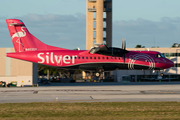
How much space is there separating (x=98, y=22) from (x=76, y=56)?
193 ft

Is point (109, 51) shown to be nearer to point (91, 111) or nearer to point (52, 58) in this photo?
point (52, 58)

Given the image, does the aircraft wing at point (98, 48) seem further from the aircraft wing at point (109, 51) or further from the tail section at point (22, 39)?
the tail section at point (22, 39)

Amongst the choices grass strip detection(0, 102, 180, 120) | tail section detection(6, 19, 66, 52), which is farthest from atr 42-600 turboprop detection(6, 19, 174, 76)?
grass strip detection(0, 102, 180, 120)

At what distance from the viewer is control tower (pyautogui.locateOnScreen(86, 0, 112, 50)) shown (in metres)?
98.2

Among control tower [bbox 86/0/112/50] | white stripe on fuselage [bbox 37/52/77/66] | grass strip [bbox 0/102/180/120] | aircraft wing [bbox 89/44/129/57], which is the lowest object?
grass strip [bbox 0/102/180/120]

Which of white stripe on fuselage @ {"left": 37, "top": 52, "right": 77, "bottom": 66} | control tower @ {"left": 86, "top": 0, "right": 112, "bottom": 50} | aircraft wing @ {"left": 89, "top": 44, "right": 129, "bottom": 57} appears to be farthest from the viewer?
control tower @ {"left": 86, "top": 0, "right": 112, "bottom": 50}

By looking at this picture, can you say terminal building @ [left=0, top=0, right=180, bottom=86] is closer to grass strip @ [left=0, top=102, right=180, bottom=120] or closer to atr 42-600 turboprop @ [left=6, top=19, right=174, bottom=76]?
atr 42-600 turboprop @ [left=6, top=19, right=174, bottom=76]

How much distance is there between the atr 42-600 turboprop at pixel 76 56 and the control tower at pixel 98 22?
55602mm

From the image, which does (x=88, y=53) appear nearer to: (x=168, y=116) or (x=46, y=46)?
(x=46, y=46)

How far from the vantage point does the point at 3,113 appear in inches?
679

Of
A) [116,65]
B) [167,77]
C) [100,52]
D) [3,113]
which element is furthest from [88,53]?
[167,77]

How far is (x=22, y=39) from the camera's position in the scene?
1656 inches

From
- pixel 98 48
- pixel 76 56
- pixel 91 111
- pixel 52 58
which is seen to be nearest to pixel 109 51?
pixel 98 48

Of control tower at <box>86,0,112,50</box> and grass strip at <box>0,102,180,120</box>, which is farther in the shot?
control tower at <box>86,0,112,50</box>
